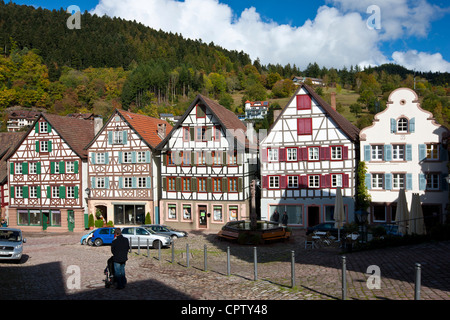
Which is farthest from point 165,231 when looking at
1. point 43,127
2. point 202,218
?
point 43,127

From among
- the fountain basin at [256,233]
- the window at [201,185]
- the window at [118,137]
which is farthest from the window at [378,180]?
the window at [118,137]

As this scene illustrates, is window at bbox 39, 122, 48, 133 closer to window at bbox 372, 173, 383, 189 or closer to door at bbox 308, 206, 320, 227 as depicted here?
door at bbox 308, 206, 320, 227

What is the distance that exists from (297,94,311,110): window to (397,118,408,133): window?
659cm

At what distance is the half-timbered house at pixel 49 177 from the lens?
36969 mm

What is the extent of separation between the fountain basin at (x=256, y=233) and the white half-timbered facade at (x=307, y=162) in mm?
6661

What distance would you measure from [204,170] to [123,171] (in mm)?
7394

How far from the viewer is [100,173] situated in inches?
1433

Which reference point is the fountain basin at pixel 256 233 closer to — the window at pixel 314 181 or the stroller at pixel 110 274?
the window at pixel 314 181

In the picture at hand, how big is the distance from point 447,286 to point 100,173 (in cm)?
3100

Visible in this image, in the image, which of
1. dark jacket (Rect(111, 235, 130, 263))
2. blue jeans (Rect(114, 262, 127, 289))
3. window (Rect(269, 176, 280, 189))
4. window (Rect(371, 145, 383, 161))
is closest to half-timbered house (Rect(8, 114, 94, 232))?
window (Rect(269, 176, 280, 189))

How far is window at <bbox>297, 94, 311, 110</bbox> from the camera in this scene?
31775 millimetres

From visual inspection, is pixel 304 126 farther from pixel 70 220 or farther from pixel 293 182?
pixel 70 220
